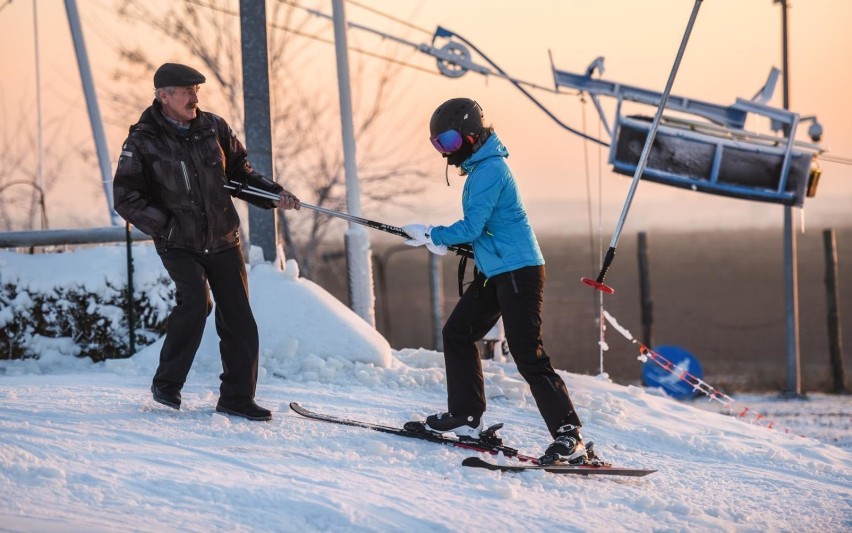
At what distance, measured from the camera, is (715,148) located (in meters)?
15.0

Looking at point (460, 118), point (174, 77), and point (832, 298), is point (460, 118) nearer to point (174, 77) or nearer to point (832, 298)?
point (174, 77)

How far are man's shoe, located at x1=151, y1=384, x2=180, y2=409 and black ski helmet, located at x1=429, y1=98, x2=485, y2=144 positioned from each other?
215cm

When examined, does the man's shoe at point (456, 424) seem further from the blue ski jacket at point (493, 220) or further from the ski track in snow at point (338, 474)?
the blue ski jacket at point (493, 220)

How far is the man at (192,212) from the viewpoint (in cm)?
567

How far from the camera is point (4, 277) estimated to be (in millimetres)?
9148

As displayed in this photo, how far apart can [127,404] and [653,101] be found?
10822 mm

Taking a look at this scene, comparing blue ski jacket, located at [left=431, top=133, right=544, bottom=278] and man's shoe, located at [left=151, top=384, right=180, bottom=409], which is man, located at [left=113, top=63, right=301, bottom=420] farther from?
blue ski jacket, located at [left=431, top=133, right=544, bottom=278]

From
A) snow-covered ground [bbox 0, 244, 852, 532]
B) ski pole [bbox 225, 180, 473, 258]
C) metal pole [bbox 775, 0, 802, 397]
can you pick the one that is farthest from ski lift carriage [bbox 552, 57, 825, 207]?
ski pole [bbox 225, 180, 473, 258]

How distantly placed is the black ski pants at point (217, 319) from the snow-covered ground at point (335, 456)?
0.26 m

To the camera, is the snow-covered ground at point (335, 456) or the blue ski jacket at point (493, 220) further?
the blue ski jacket at point (493, 220)

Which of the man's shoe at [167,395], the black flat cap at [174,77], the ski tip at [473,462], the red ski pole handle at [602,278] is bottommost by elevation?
the ski tip at [473,462]

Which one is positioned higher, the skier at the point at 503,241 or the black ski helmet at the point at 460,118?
the black ski helmet at the point at 460,118

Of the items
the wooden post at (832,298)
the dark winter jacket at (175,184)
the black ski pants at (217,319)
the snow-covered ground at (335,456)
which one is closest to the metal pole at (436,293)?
the snow-covered ground at (335,456)

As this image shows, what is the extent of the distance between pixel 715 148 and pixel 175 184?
35.8ft
